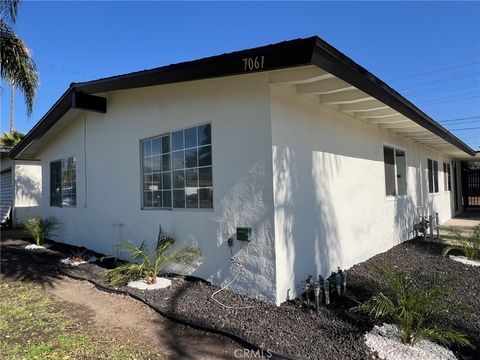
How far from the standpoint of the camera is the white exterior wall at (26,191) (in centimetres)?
1416

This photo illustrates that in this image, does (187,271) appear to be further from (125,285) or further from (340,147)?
(340,147)

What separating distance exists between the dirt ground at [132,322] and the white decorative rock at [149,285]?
332mm

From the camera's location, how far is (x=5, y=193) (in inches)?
608

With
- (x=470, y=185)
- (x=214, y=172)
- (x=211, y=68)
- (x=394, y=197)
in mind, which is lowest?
(x=394, y=197)

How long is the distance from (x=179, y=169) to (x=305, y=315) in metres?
3.08

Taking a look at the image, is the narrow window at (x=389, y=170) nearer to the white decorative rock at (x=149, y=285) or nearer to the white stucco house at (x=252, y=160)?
the white stucco house at (x=252, y=160)

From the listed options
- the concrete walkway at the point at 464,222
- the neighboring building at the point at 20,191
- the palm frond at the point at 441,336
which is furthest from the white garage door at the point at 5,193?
the concrete walkway at the point at 464,222

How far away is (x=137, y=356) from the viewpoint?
3207 mm

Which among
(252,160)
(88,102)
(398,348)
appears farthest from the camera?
Result: (88,102)

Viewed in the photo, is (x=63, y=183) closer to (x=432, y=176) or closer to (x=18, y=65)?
(x=18, y=65)

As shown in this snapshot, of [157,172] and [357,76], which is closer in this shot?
[357,76]

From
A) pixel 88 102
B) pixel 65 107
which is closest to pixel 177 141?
pixel 88 102

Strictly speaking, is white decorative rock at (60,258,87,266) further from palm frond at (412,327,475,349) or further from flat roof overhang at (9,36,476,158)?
palm frond at (412,327,475,349)

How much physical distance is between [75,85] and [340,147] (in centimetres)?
545
